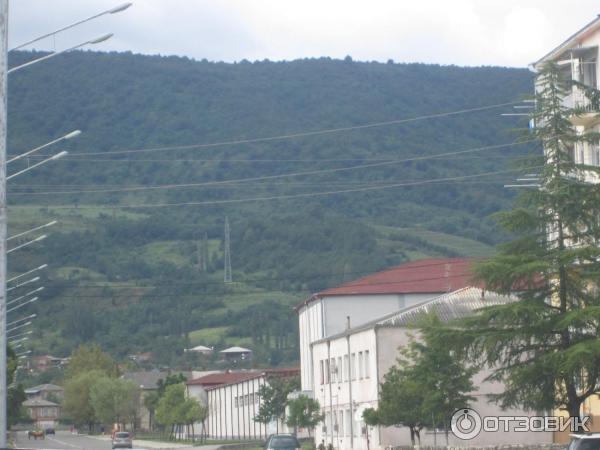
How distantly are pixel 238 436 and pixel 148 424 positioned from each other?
2588 inches

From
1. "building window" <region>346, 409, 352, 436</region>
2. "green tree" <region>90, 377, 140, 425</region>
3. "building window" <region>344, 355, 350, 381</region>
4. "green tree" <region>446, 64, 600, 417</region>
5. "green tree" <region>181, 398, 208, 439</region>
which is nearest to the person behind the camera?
"green tree" <region>446, 64, 600, 417</region>

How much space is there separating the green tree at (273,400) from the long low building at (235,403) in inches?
24.2

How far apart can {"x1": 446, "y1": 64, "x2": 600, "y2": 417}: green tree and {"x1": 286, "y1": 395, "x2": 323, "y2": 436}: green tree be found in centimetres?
3506

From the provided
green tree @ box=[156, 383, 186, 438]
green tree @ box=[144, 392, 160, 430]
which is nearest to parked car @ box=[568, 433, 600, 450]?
green tree @ box=[156, 383, 186, 438]

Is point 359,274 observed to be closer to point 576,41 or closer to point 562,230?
point 576,41

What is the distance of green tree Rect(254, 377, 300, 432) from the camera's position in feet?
275

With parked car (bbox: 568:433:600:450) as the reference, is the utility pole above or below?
above

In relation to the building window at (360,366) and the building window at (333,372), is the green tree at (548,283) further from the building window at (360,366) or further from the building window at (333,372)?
the building window at (333,372)

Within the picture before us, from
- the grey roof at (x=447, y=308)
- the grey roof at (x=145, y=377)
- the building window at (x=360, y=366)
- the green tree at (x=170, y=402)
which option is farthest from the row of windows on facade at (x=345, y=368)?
the grey roof at (x=145, y=377)

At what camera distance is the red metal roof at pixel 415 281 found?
84.8m

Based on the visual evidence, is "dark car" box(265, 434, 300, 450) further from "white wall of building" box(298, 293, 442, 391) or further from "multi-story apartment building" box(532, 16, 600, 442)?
"white wall of building" box(298, 293, 442, 391)

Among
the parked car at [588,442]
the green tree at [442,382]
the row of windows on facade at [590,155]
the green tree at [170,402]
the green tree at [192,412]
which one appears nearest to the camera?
the parked car at [588,442]

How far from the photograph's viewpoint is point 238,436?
108 metres

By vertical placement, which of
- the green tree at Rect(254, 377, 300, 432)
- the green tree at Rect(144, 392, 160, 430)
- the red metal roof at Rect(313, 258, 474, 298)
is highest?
the red metal roof at Rect(313, 258, 474, 298)
